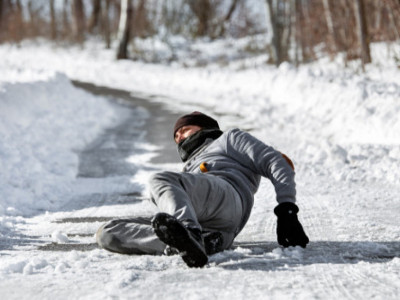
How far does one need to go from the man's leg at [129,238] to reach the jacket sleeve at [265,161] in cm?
74

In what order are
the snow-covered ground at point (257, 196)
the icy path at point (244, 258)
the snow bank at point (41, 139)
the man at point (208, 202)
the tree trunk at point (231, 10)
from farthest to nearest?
1. the tree trunk at point (231, 10)
2. the snow bank at point (41, 139)
3. the man at point (208, 202)
4. the snow-covered ground at point (257, 196)
5. the icy path at point (244, 258)

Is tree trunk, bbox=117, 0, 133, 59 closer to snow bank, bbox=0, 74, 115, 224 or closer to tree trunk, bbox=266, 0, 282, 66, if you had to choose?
tree trunk, bbox=266, 0, 282, 66

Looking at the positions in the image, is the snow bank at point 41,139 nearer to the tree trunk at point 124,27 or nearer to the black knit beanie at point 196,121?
the black knit beanie at point 196,121

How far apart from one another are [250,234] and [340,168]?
2691 millimetres

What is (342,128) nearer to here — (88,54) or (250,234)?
(250,234)

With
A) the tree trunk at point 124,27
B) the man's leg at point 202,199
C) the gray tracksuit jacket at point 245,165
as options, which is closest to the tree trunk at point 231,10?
the tree trunk at point 124,27

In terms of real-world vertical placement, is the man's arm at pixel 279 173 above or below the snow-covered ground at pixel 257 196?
above

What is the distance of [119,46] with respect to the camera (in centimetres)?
2709

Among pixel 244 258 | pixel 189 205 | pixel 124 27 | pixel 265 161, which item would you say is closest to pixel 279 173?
pixel 265 161

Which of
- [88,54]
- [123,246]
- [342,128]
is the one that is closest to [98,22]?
[88,54]

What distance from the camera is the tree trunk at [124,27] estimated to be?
25812 millimetres

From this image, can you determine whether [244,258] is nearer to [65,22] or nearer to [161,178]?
[161,178]

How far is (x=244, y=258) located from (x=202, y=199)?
0.40 metres

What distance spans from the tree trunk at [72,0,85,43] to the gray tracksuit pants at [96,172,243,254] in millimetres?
31233
